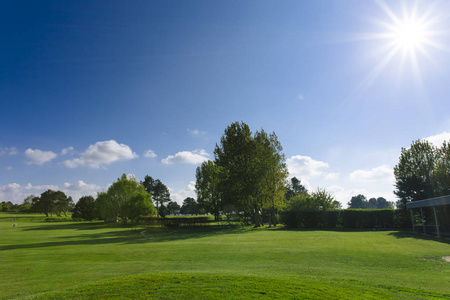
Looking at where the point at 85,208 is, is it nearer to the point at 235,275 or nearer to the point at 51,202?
the point at 51,202

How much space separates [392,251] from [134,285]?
16431mm

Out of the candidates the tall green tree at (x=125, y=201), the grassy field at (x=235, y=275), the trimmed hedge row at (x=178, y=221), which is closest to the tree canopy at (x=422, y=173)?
the grassy field at (x=235, y=275)

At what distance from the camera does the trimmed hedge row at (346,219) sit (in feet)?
126

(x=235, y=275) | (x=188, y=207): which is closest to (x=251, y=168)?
(x=235, y=275)

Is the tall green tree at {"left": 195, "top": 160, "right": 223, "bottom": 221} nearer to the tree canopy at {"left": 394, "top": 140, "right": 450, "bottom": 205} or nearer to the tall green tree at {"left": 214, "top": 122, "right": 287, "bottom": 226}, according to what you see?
the tall green tree at {"left": 214, "top": 122, "right": 287, "bottom": 226}

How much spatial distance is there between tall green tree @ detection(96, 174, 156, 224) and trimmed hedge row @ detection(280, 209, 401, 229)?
118ft

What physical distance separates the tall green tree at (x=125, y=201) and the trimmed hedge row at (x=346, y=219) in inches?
1421

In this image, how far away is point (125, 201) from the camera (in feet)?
207

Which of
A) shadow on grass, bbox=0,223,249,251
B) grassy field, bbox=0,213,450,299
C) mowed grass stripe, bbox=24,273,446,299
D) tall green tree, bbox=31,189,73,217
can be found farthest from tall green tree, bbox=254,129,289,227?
tall green tree, bbox=31,189,73,217

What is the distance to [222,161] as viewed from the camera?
4634 centimetres

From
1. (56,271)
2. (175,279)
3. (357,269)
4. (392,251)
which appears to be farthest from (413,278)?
(56,271)

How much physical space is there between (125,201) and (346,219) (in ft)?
173

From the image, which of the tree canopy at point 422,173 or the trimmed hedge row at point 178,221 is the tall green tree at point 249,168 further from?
the tree canopy at point 422,173

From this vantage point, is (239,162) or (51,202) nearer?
(239,162)
